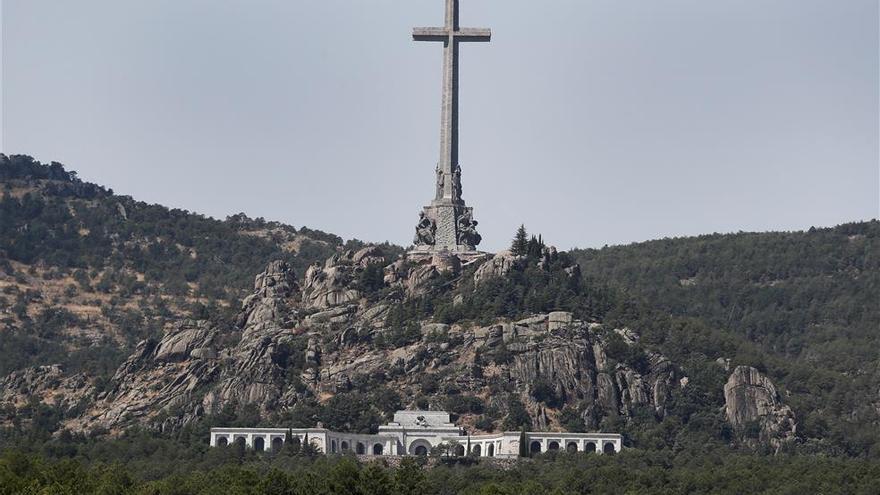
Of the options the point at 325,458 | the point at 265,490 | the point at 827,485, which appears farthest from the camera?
the point at 325,458

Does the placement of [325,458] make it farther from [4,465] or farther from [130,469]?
[4,465]

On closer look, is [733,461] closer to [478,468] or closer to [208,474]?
Answer: [478,468]

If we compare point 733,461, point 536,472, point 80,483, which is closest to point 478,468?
point 536,472

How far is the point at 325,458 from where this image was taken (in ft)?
→ 653

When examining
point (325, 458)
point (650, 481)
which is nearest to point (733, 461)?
point (650, 481)

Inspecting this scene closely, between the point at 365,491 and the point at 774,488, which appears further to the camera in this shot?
the point at 774,488

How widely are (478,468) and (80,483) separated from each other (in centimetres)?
3082

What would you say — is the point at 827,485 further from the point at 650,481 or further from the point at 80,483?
the point at 80,483

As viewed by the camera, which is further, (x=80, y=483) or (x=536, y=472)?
(x=536, y=472)

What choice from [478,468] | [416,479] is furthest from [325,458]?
[416,479]

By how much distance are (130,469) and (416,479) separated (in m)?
25.4

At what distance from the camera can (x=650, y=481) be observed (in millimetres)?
190000

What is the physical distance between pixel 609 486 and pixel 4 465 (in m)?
37.2

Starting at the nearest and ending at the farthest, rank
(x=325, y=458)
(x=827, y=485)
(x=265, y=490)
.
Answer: (x=265, y=490) → (x=827, y=485) → (x=325, y=458)
